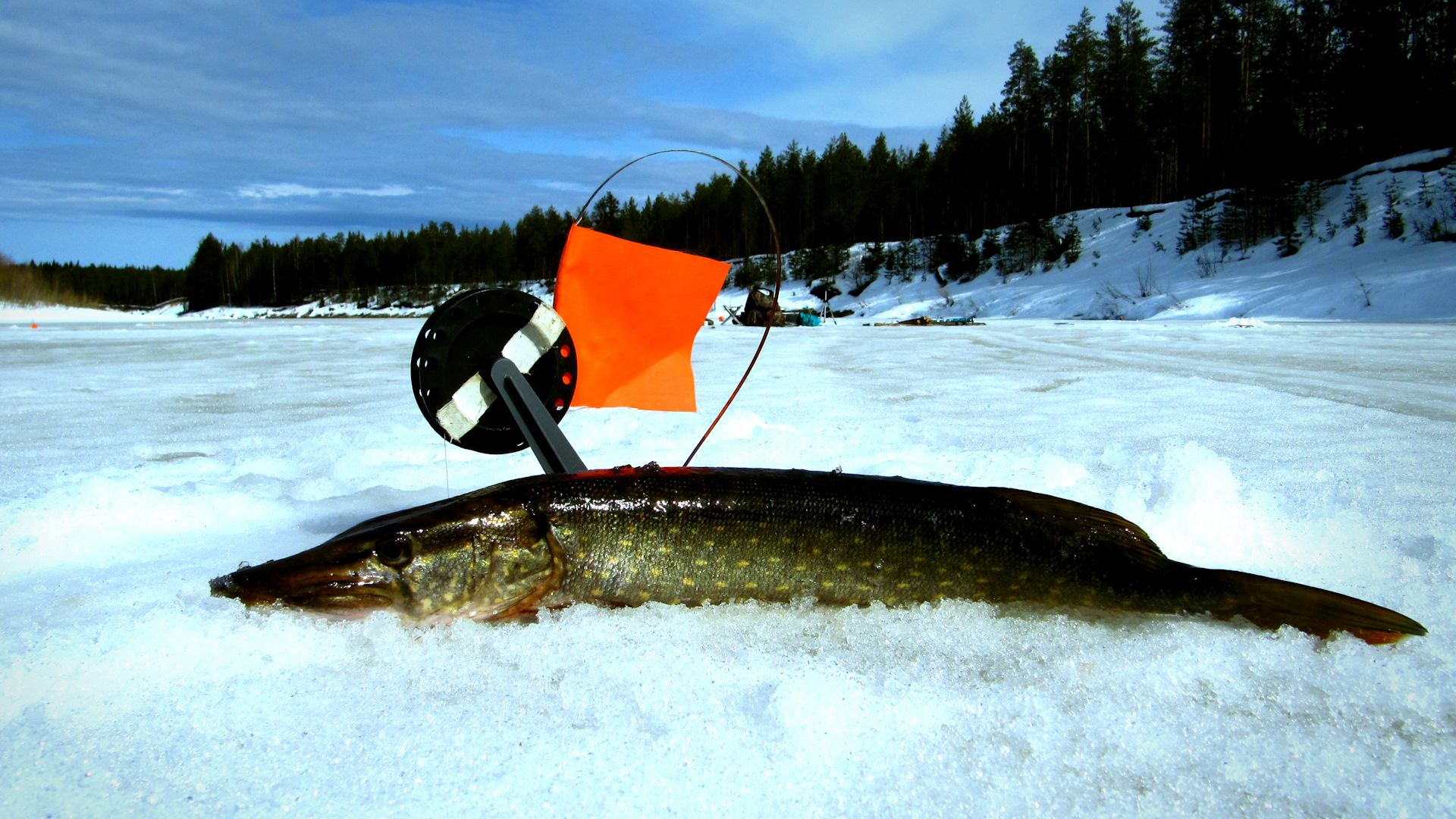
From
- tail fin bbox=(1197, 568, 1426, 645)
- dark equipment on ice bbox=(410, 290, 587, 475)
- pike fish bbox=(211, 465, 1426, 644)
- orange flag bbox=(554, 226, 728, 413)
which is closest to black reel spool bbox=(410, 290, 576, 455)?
dark equipment on ice bbox=(410, 290, 587, 475)

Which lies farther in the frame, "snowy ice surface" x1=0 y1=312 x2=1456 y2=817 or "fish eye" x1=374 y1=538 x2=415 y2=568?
"fish eye" x1=374 y1=538 x2=415 y2=568

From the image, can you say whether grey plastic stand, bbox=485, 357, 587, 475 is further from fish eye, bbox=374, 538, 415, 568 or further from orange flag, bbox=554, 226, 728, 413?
fish eye, bbox=374, 538, 415, 568

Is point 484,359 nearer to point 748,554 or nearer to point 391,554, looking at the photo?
point 391,554

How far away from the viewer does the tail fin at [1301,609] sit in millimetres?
1431

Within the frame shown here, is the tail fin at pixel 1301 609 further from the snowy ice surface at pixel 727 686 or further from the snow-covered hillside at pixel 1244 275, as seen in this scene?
the snow-covered hillside at pixel 1244 275

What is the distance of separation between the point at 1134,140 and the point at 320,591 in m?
49.9

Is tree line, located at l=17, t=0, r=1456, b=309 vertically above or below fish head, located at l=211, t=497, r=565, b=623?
above

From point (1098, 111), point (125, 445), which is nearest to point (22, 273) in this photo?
point (125, 445)

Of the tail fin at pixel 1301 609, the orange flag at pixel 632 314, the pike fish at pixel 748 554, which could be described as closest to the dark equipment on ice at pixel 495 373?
the orange flag at pixel 632 314

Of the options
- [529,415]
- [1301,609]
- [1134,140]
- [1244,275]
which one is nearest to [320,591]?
[529,415]

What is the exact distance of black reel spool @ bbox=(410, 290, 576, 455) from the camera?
2.03 meters

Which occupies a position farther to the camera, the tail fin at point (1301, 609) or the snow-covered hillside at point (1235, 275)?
the snow-covered hillside at point (1235, 275)

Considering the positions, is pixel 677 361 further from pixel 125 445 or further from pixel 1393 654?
pixel 125 445

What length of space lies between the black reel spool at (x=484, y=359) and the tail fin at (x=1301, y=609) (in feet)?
5.63
